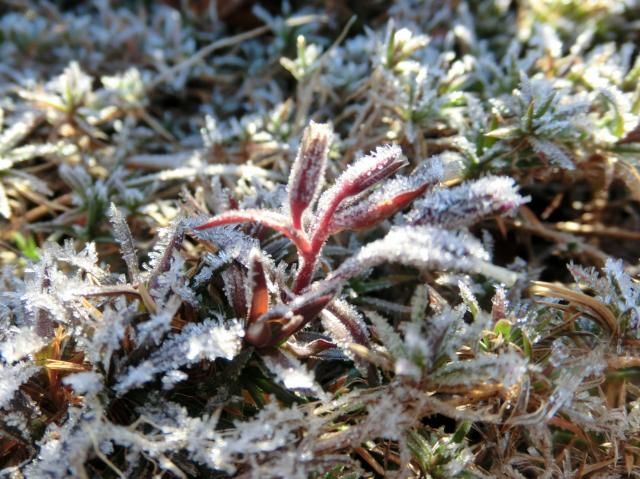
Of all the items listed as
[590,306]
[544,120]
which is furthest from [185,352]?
[544,120]

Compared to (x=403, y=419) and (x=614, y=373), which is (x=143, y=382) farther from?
(x=614, y=373)

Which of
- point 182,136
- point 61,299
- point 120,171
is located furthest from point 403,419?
point 182,136

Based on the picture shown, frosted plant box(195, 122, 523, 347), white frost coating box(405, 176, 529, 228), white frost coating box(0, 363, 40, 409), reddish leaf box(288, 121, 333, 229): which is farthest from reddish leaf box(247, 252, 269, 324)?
white frost coating box(0, 363, 40, 409)

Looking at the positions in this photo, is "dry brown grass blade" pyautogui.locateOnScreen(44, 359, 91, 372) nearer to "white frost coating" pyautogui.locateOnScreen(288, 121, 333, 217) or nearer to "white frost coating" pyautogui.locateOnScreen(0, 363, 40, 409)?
"white frost coating" pyautogui.locateOnScreen(0, 363, 40, 409)

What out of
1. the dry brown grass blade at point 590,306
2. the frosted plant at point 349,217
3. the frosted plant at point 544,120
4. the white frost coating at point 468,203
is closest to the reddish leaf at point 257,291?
the frosted plant at point 349,217

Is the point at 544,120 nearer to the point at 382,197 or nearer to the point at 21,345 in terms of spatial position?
the point at 382,197

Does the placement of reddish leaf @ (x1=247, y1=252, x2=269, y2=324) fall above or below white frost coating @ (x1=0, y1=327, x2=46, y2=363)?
below

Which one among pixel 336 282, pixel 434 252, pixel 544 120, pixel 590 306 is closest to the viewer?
pixel 434 252

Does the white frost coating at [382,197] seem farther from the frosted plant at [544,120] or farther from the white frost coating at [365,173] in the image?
the frosted plant at [544,120]
